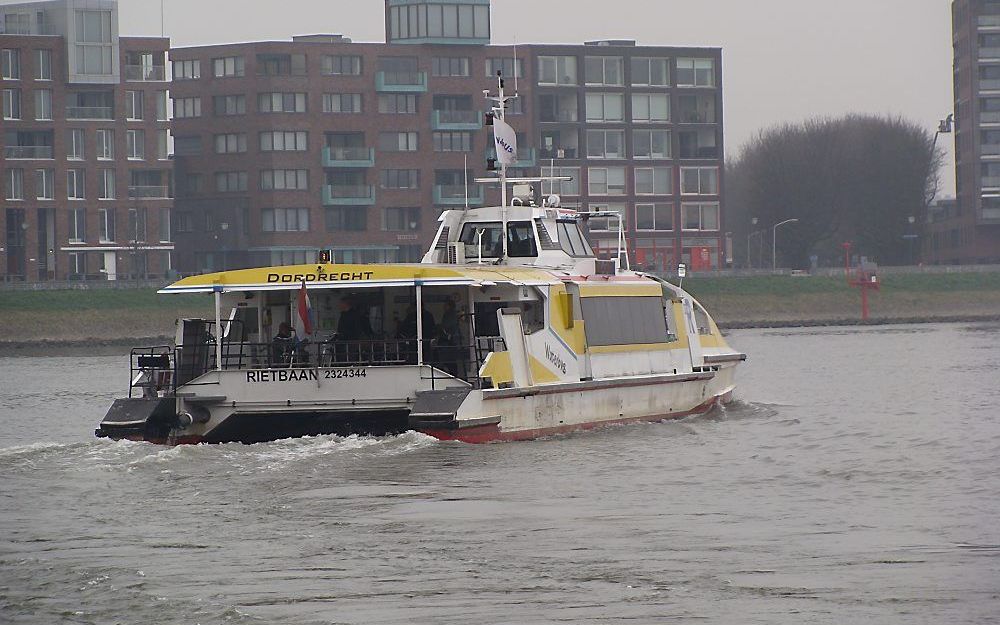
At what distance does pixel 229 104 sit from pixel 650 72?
28996mm

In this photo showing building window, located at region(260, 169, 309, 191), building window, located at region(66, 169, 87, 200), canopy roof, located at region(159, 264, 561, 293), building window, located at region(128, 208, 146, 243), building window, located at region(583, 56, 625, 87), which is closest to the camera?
canopy roof, located at region(159, 264, 561, 293)

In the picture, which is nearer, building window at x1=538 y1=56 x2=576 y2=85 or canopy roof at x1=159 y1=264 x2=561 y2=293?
canopy roof at x1=159 y1=264 x2=561 y2=293

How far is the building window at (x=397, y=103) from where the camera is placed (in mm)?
106625

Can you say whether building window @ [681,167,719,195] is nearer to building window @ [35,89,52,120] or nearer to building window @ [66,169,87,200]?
building window @ [66,169,87,200]

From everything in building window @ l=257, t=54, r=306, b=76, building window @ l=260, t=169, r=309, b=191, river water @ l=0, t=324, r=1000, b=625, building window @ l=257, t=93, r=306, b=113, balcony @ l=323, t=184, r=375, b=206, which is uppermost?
building window @ l=257, t=54, r=306, b=76

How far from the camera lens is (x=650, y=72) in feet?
377

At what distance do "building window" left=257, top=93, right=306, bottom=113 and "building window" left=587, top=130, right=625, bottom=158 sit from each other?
20.5 metres

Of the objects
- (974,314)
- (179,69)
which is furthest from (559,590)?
(179,69)

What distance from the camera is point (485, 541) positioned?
57.9ft

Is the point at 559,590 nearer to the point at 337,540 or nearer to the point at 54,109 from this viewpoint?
the point at 337,540

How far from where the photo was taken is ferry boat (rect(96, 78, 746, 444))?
2430cm

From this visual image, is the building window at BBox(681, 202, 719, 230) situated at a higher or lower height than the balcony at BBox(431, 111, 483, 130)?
lower

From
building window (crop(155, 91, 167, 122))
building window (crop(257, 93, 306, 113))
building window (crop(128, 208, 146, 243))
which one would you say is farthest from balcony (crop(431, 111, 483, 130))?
building window (crop(128, 208, 146, 243))

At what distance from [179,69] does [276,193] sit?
10.9m
